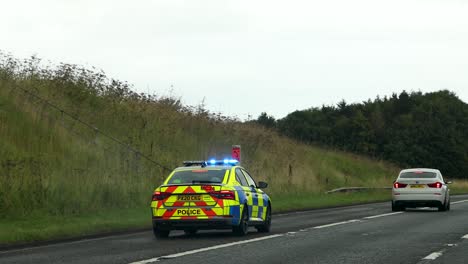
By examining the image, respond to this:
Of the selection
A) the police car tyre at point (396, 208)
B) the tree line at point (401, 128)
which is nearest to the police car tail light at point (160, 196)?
the police car tyre at point (396, 208)

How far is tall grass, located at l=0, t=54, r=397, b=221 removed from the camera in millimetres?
24234

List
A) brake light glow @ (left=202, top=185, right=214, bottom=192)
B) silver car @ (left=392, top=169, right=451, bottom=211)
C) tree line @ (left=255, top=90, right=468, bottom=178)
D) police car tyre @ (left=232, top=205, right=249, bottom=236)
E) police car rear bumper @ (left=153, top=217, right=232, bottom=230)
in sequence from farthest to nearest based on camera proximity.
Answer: tree line @ (left=255, top=90, right=468, bottom=178), silver car @ (left=392, top=169, right=451, bottom=211), police car tyre @ (left=232, top=205, right=249, bottom=236), brake light glow @ (left=202, top=185, right=214, bottom=192), police car rear bumper @ (left=153, top=217, right=232, bottom=230)

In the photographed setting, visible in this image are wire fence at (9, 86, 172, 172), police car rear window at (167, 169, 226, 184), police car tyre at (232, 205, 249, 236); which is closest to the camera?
police car rear window at (167, 169, 226, 184)

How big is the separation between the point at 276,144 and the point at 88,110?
13.8 metres

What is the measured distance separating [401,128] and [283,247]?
10768 centimetres

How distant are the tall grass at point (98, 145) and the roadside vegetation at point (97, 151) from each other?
0.04m

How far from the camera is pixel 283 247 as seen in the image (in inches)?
603

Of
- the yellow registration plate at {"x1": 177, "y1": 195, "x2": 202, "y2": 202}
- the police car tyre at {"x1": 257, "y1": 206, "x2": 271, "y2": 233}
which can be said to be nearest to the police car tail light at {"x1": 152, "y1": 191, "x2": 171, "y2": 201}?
the yellow registration plate at {"x1": 177, "y1": 195, "x2": 202, "y2": 202}

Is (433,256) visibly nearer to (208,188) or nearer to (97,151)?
(208,188)

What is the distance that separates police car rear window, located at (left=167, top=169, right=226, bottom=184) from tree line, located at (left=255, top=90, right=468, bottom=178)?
8208 cm

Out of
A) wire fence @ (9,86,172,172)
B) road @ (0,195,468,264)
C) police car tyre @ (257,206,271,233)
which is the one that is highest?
wire fence @ (9,86,172,172)

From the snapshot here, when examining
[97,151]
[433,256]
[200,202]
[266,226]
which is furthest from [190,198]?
[97,151]

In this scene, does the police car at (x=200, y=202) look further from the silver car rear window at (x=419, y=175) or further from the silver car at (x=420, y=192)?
the silver car rear window at (x=419, y=175)

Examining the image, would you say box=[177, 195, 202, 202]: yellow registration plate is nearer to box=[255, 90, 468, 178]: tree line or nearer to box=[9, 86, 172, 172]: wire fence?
box=[9, 86, 172, 172]: wire fence
